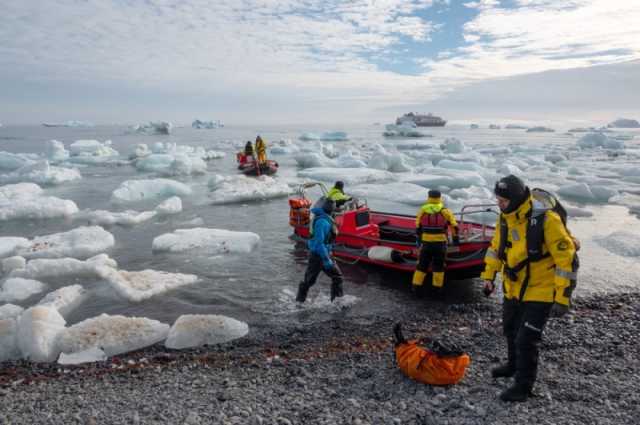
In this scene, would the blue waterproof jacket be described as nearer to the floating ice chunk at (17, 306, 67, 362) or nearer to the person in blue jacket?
the person in blue jacket

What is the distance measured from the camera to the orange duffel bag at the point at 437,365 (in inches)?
143

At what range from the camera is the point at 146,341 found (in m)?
5.09

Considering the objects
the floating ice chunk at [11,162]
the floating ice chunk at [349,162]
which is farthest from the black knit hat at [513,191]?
the floating ice chunk at [11,162]

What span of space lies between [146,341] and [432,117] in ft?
324

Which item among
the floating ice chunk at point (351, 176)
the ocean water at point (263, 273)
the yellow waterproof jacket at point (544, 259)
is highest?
the yellow waterproof jacket at point (544, 259)

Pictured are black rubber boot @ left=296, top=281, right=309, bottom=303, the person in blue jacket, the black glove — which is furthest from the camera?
black rubber boot @ left=296, top=281, right=309, bottom=303

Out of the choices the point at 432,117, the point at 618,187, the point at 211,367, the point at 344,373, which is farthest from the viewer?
the point at 432,117

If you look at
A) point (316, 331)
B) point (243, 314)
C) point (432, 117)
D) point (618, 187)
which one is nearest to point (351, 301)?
point (316, 331)

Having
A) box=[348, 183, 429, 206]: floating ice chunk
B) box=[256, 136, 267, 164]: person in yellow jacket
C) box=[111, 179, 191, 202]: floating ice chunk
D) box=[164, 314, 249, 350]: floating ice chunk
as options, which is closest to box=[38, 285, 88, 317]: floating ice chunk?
box=[164, 314, 249, 350]: floating ice chunk

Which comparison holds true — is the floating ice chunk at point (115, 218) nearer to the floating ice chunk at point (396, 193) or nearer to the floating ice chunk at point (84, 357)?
the floating ice chunk at point (84, 357)

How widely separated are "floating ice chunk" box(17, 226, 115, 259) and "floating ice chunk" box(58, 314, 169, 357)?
4.05 meters

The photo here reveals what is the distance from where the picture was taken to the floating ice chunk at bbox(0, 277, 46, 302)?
660 centimetres

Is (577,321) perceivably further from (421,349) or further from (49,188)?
(49,188)

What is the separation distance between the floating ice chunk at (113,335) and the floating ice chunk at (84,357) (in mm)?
53
